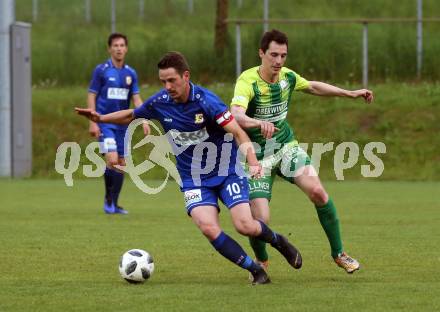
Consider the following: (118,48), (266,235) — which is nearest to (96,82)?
(118,48)

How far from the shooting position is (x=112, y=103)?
15.3m

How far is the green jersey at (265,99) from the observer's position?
363 inches

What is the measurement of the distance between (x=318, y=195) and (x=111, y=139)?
20.8 ft

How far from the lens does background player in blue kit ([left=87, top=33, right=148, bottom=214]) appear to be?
49.5 ft

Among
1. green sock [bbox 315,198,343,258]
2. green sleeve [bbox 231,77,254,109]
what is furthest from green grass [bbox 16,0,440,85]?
green sleeve [bbox 231,77,254,109]

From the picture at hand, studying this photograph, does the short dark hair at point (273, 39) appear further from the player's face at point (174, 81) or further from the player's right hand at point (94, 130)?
the player's right hand at point (94, 130)

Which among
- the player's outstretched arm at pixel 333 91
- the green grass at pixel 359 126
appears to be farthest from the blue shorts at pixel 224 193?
the green grass at pixel 359 126

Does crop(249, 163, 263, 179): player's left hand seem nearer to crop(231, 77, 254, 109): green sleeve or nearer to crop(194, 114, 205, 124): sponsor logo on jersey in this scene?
crop(194, 114, 205, 124): sponsor logo on jersey

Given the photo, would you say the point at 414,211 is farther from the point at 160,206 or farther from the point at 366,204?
the point at 160,206

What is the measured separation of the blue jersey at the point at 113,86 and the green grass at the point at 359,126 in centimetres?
861

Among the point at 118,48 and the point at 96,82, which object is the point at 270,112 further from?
the point at 96,82

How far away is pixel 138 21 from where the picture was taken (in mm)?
34875

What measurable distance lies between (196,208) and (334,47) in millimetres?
21511

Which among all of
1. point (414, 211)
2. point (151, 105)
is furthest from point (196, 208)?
point (414, 211)
